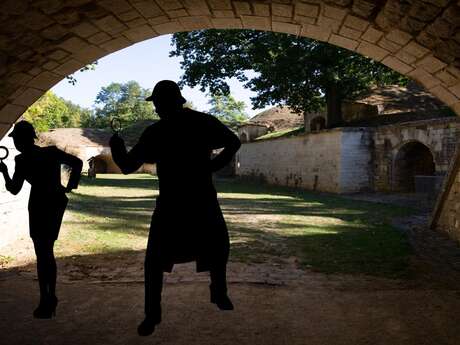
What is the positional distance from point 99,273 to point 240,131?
3692 centimetres

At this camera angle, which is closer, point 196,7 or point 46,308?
point 46,308

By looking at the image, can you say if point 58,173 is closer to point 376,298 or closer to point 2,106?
point 2,106

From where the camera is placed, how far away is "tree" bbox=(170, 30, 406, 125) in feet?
74.3

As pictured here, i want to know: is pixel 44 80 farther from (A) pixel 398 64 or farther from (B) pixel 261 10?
(A) pixel 398 64

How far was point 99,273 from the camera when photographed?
6004 mm

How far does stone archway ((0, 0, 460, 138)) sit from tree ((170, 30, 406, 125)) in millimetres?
18940

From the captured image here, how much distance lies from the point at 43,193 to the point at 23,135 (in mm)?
411

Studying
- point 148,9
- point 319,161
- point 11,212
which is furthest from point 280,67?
point 148,9

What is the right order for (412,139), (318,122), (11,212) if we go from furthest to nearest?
→ (318,122) < (412,139) < (11,212)

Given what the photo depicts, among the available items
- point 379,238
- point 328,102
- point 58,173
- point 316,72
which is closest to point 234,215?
point 379,238

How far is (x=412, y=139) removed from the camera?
58.1 ft

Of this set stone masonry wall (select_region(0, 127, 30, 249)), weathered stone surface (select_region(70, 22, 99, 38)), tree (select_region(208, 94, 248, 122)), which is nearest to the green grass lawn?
stone masonry wall (select_region(0, 127, 30, 249))

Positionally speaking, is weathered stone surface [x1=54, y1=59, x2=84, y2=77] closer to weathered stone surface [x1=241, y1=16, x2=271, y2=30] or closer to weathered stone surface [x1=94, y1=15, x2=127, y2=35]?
weathered stone surface [x1=94, y1=15, x2=127, y2=35]

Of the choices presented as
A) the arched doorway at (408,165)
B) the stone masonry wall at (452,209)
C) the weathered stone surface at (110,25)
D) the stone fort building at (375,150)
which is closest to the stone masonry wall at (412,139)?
the stone fort building at (375,150)
